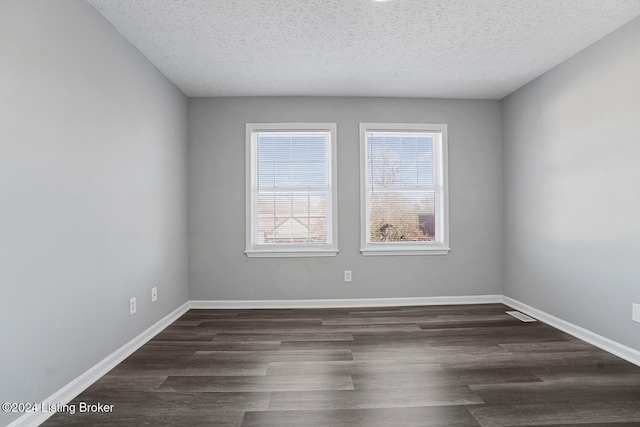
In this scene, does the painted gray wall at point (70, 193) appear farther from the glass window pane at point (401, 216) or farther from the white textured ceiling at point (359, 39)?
the glass window pane at point (401, 216)

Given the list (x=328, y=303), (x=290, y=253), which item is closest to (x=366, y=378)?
(x=328, y=303)

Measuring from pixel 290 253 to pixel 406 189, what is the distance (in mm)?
1613

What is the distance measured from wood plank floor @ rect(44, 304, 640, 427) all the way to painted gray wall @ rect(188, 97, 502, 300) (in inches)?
26.6

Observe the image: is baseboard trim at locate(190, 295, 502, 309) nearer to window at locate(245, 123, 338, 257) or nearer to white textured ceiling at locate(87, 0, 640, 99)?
window at locate(245, 123, 338, 257)

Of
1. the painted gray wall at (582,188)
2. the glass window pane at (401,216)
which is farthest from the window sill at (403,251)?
the painted gray wall at (582,188)

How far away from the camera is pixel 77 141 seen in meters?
2.18

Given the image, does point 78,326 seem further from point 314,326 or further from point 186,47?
point 186,47

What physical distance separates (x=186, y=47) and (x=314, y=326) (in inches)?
110

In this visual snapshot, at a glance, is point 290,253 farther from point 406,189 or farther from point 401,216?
point 406,189

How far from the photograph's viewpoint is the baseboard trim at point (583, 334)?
2596mm

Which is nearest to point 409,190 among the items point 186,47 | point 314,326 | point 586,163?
point 586,163

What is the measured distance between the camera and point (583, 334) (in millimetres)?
3027

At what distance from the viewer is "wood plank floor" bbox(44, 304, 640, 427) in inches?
74.4

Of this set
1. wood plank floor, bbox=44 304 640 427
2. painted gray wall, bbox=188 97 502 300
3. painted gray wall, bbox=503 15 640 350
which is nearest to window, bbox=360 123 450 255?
painted gray wall, bbox=188 97 502 300
